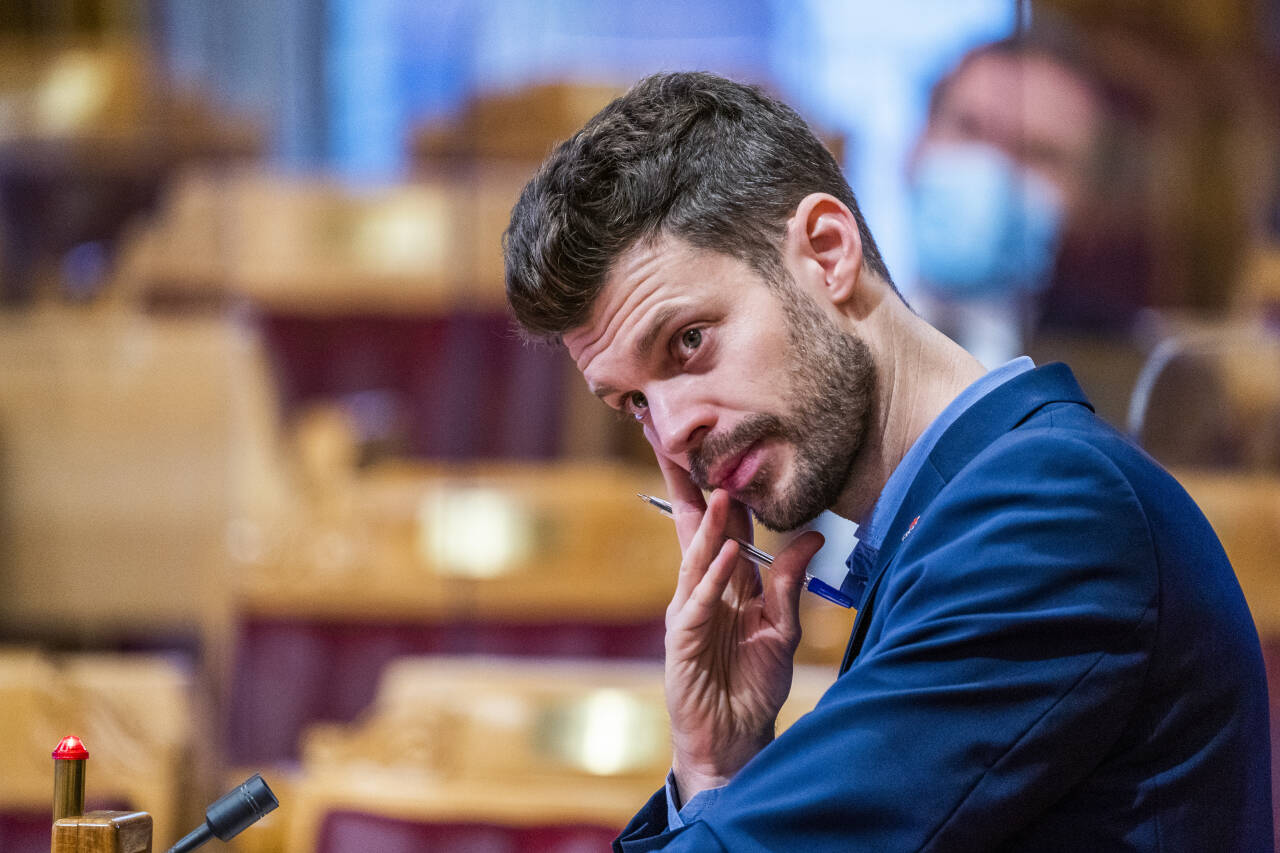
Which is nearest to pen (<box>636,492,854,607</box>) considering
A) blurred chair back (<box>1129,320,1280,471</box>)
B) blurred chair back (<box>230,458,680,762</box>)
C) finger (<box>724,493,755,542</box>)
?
finger (<box>724,493,755,542</box>)

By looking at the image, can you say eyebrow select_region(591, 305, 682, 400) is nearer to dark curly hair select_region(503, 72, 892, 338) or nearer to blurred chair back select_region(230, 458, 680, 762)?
dark curly hair select_region(503, 72, 892, 338)

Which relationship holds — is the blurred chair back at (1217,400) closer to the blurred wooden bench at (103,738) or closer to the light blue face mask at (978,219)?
the light blue face mask at (978,219)

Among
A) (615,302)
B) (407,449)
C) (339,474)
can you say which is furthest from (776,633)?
(407,449)

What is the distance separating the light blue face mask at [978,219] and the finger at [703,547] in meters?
1.33

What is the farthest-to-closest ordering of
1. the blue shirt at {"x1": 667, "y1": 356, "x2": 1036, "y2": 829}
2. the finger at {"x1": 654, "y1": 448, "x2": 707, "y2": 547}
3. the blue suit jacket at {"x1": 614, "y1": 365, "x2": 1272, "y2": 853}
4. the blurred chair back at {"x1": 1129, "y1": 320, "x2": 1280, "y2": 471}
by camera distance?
the blurred chair back at {"x1": 1129, "y1": 320, "x2": 1280, "y2": 471}, the finger at {"x1": 654, "y1": 448, "x2": 707, "y2": 547}, the blue shirt at {"x1": 667, "y1": 356, "x2": 1036, "y2": 829}, the blue suit jacket at {"x1": 614, "y1": 365, "x2": 1272, "y2": 853}

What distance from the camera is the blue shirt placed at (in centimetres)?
51

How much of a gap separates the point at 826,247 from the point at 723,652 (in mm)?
194

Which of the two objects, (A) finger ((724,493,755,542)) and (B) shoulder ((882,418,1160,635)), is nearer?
(B) shoulder ((882,418,1160,635))

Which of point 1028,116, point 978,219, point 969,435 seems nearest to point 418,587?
point 978,219

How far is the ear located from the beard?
12 millimetres

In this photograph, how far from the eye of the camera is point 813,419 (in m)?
0.54

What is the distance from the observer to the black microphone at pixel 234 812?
1.65 feet

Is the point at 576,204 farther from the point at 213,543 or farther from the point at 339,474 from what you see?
the point at 213,543

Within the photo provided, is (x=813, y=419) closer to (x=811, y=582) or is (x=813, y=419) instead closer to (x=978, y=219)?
(x=811, y=582)
